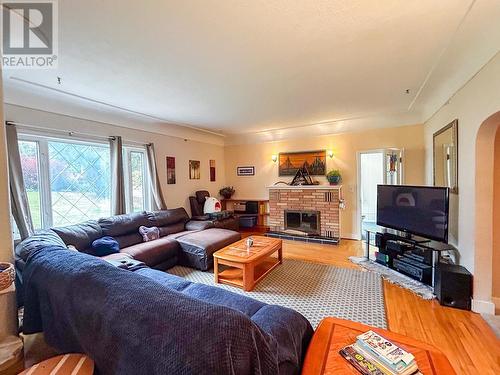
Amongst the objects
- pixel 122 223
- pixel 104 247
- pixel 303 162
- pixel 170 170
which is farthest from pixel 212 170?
pixel 104 247

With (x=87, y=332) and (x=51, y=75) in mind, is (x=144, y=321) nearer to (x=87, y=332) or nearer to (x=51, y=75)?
(x=87, y=332)

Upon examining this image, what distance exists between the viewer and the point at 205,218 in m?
5.02

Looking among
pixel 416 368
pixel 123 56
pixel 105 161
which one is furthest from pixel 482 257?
pixel 105 161

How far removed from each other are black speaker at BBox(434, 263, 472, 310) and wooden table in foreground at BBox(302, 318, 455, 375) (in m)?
1.66

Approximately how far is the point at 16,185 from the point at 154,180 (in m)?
2.01

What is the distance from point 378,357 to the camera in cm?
108

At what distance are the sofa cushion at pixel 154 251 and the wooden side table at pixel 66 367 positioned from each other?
2.05 m

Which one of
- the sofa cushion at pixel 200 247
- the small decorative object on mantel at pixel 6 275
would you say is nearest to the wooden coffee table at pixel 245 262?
the sofa cushion at pixel 200 247

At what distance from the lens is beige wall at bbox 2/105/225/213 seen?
3140 millimetres

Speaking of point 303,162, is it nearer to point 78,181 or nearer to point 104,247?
point 104,247

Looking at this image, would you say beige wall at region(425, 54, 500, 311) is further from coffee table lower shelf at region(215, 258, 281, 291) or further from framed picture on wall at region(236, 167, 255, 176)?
framed picture on wall at region(236, 167, 255, 176)

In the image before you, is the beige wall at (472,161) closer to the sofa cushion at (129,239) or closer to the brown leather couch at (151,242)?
the brown leather couch at (151,242)

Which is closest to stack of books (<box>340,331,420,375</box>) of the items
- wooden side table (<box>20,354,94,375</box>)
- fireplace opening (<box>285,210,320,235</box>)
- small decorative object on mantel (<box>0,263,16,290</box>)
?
wooden side table (<box>20,354,94,375</box>)

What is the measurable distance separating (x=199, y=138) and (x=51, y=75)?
11.3 feet
